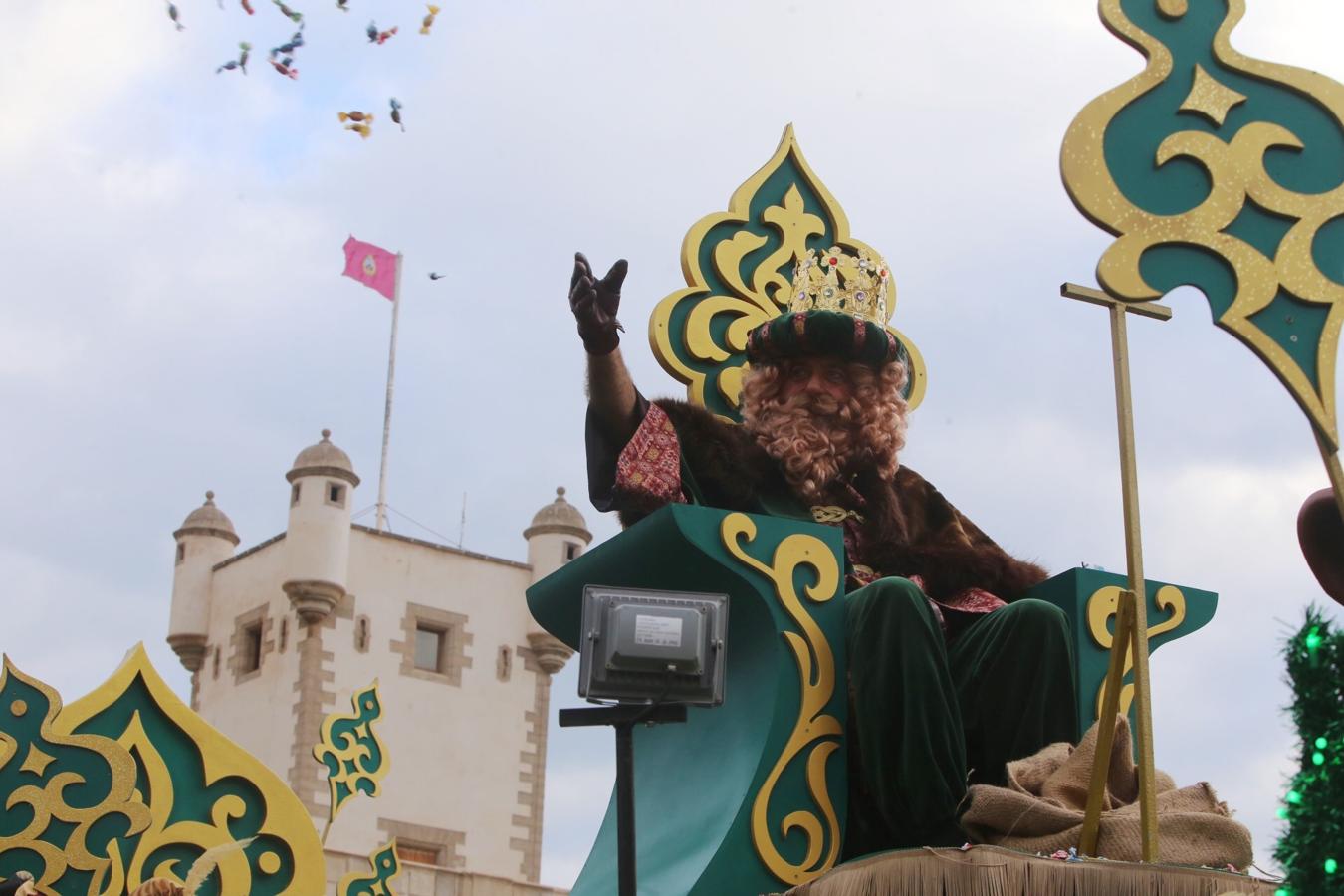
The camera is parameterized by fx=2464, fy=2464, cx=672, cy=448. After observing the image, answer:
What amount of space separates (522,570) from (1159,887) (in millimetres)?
34759

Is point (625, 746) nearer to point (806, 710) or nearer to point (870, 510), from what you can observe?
point (806, 710)

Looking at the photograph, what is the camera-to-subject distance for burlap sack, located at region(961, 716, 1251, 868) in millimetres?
5199

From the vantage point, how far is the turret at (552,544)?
3941 centimetres

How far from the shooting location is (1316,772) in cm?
352

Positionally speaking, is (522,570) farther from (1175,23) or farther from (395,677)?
(1175,23)

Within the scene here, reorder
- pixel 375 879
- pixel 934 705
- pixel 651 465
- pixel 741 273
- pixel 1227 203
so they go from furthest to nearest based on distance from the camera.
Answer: pixel 375 879 < pixel 741 273 < pixel 651 465 < pixel 934 705 < pixel 1227 203

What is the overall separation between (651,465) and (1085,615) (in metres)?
1.16

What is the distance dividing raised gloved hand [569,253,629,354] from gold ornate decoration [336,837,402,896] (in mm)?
5969

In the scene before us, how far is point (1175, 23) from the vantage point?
5.53m

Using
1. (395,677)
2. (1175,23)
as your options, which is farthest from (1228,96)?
(395,677)

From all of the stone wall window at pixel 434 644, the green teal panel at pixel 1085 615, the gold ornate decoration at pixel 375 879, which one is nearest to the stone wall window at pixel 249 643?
the stone wall window at pixel 434 644

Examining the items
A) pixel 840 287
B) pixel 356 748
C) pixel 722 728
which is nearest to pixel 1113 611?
pixel 722 728

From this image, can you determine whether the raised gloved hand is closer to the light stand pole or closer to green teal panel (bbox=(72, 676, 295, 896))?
the light stand pole

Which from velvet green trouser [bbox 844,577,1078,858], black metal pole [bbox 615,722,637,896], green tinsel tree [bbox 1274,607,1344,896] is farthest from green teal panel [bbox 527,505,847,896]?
green tinsel tree [bbox 1274,607,1344,896]
